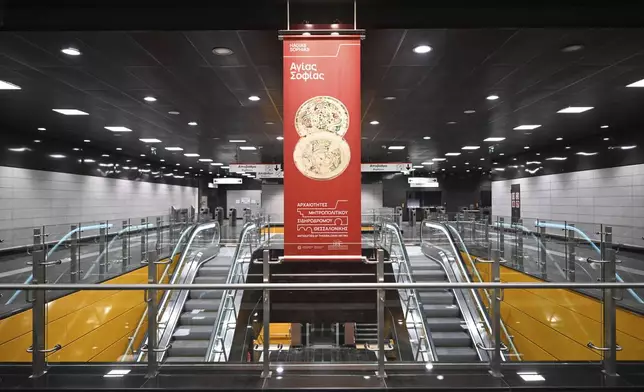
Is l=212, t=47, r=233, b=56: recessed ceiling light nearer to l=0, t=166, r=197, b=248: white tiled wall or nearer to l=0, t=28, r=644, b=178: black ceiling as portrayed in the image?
l=0, t=28, r=644, b=178: black ceiling

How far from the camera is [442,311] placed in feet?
27.0

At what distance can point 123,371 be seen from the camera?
2979 mm

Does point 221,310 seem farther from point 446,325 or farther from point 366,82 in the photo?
point 366,82

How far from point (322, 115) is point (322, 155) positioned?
0.41 metres

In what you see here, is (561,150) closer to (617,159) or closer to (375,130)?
(617,159)

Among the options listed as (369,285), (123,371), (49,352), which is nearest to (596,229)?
(369,285)

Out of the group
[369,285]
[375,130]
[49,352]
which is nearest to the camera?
[369,285]

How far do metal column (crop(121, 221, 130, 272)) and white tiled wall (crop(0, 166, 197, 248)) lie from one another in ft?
6.52

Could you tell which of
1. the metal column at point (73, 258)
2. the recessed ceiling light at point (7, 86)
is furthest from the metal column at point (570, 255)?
the recessed ceiling light at point (7, 86)

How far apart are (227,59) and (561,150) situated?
1381 cm

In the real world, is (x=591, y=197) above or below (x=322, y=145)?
below

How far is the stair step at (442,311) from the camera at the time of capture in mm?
8195

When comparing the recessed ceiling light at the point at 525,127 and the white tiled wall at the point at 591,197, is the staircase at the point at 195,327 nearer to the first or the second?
the white tiled wall at the point at 591,197

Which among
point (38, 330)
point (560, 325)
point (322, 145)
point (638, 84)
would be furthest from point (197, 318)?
point (638, 84)
